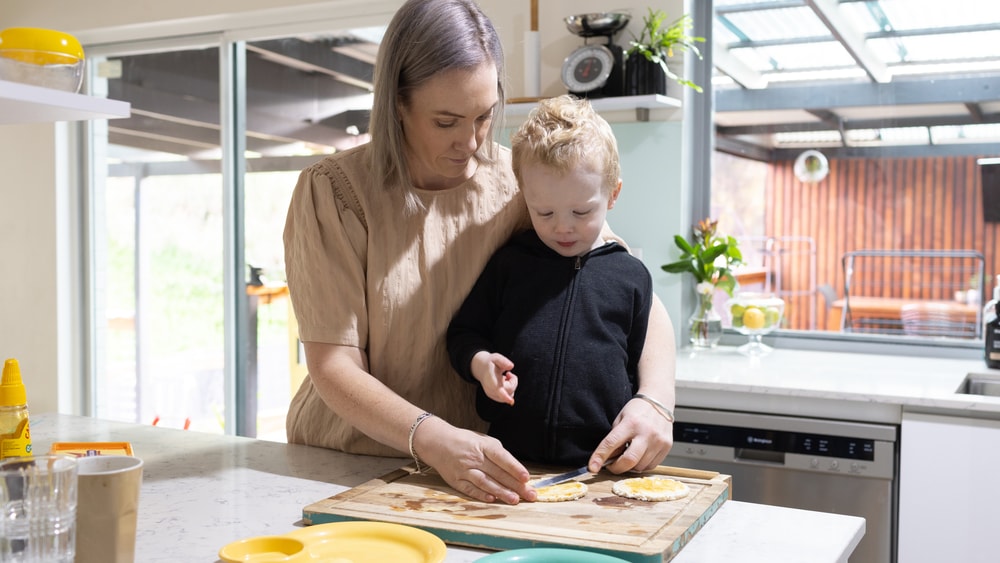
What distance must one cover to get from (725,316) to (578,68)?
1014mm

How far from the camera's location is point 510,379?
50.9 inches

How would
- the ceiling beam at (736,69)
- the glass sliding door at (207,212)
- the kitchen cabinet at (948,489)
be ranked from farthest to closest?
1. the glass sliding door at (207,212)
2. the ceiling beam at (736,69)
3. the kitchen cabinet at (948,489)

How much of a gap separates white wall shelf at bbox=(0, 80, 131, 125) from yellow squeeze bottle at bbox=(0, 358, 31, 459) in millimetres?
325

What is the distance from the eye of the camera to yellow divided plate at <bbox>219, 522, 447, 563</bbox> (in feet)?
3.01

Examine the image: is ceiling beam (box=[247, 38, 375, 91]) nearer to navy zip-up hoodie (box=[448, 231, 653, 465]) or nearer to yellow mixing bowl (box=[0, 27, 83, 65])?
navy zip-up hoodie (box=[448, 231, 653, 465])

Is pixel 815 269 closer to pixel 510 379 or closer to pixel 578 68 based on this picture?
pixel 578 68

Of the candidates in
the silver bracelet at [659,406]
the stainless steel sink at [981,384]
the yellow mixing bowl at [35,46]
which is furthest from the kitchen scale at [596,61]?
the yellow mixing bowl at [35,46]

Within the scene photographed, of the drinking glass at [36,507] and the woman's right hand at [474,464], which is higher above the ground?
the drinking glass at [36,507]

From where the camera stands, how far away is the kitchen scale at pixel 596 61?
2756 millimetres

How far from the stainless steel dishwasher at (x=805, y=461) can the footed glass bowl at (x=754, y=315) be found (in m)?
0.53

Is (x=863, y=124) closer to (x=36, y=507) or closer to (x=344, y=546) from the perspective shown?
(x=344, y=546)

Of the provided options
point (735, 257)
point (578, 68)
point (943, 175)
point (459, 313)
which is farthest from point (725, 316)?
point (459, 313)

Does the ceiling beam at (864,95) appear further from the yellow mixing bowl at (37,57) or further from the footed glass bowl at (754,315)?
the yellow mixing bowl at (37,57)

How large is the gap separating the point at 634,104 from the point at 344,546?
6.59 feet
